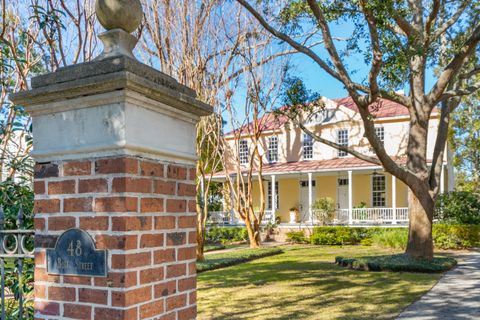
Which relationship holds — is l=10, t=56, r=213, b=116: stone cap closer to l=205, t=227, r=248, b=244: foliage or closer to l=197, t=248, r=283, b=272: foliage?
l=197, t=248, r=283, b=272: foliage

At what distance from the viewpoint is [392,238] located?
58.9ft

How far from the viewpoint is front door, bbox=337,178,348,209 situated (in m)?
25.3

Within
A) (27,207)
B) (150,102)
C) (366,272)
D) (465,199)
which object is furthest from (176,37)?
(465,199)

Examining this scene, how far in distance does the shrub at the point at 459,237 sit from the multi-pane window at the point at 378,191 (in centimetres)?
640

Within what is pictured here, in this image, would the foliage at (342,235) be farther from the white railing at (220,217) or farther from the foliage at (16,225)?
the foliage at (16,225)

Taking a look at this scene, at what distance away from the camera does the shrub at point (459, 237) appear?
694 inches

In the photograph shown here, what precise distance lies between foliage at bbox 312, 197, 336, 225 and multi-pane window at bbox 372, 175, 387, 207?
271 cm

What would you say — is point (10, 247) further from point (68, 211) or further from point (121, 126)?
point (121, 126)

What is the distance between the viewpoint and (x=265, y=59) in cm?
1811

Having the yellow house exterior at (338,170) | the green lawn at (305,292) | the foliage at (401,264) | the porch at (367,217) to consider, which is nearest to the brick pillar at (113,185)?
the green lawn at (305,292)

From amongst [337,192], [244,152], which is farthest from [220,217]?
[337,192]

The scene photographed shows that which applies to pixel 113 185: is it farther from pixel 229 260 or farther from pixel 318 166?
pixel 318 166

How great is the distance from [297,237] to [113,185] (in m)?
20.6

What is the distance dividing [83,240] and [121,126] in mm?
606
